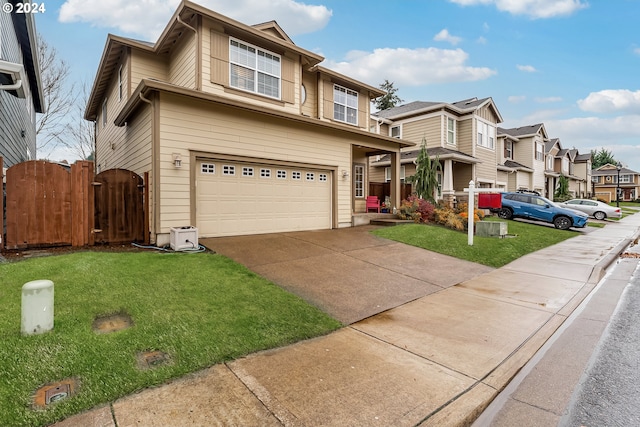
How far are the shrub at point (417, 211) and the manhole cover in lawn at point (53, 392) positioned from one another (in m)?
12.6

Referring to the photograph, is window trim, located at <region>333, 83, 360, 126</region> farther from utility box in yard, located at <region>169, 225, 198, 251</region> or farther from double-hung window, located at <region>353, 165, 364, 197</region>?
utility box in yard, located at <region>169, 225, 198, 251</region>

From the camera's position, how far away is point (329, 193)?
40.0ft

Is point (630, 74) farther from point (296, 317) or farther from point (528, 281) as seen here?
point (296, 317)

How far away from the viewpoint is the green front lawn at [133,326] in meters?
2.56

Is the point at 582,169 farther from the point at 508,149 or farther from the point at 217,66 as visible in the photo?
the point at 217,66

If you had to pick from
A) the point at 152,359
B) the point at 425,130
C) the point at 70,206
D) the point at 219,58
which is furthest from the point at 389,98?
the point at 152,359

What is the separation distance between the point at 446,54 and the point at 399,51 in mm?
4029

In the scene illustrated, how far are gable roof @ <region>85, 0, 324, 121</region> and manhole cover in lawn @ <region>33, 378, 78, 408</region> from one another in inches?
378

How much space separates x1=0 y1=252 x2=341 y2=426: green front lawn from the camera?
8.40 feet

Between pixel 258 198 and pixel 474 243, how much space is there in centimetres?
698

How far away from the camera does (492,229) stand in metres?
11.6

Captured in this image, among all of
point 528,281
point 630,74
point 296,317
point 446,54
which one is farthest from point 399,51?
point 296,317

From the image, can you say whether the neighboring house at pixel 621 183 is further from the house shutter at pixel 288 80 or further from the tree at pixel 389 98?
the house shutter at pixel 288 80

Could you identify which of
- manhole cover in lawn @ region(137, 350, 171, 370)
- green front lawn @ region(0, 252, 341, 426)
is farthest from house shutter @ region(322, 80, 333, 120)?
manhole cover in lawn @ region(137, 350, 171, 370)
